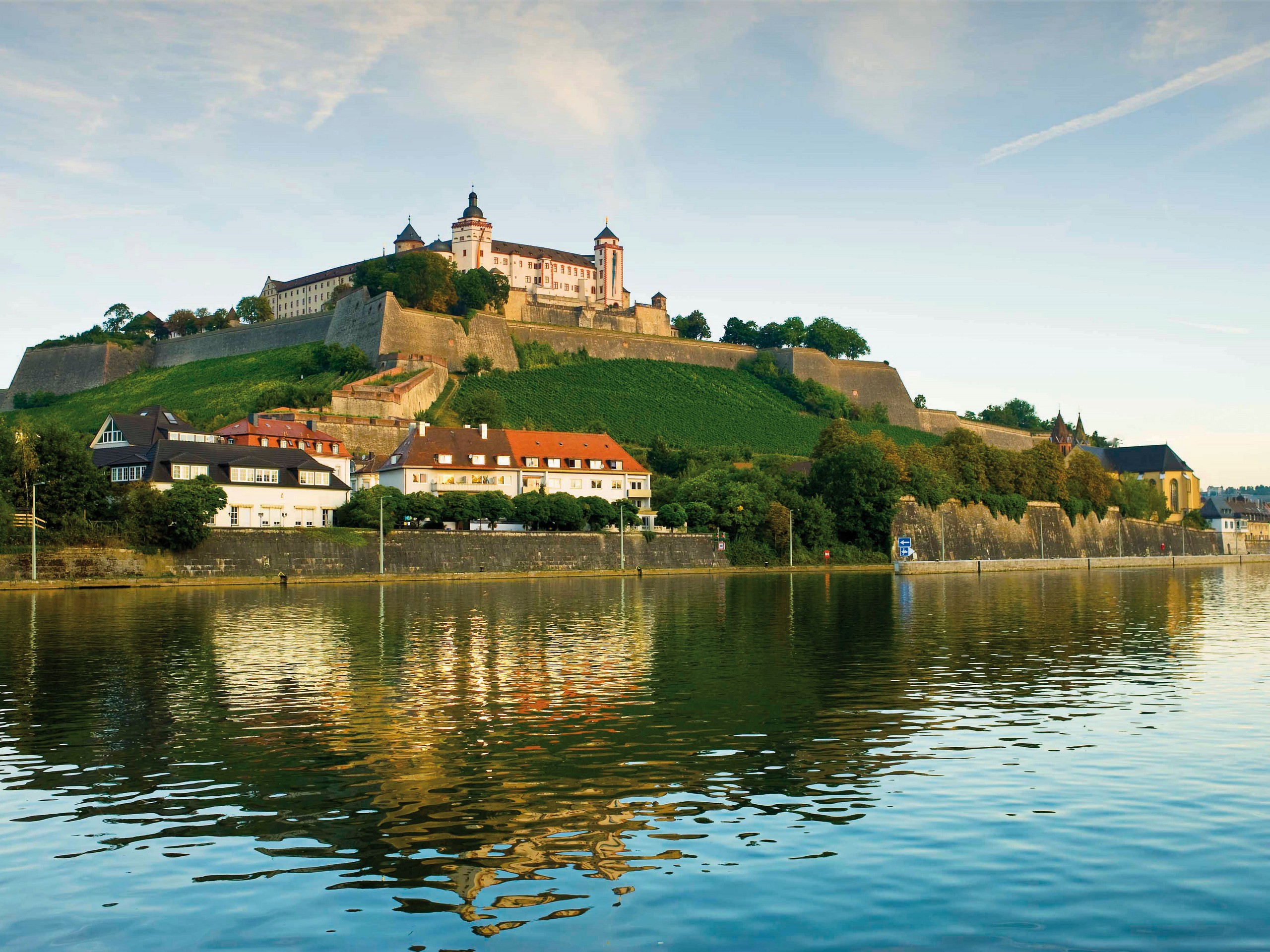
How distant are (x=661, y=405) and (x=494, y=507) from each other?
5270cm

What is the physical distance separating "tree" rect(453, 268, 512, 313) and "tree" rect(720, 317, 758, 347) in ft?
119

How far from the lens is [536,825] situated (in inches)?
450

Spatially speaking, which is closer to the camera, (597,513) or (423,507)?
(423,507)

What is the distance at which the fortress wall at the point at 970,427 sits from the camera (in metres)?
149

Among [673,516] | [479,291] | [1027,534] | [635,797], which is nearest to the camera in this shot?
[635,797]

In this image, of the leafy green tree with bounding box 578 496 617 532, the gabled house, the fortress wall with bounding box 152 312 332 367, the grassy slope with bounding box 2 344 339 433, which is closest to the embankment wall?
the leafy green tree with bounding box 578 496 617 532

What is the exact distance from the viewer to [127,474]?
2474 inches

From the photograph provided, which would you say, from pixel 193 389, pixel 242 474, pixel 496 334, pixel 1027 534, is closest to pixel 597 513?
pixel 242 474

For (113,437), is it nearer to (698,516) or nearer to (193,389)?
(698,516)

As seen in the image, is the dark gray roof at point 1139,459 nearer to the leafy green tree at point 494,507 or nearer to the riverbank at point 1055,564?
the riverbank at point 1055,564

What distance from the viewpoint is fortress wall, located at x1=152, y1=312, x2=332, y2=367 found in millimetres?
125188

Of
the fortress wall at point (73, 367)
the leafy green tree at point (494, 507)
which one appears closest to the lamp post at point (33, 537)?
the leafy green tree at point (494, 507)

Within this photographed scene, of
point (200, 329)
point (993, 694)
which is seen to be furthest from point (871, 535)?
point (200, 329)

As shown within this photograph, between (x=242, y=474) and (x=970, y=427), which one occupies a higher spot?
(x=970, y=427)
